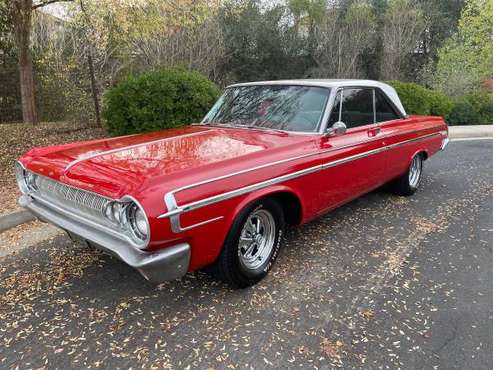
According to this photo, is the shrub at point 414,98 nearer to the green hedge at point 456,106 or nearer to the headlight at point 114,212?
the green hedge at point 456,106

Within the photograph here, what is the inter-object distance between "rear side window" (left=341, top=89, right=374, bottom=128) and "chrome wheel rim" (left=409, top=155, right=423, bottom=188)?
57.1 inches

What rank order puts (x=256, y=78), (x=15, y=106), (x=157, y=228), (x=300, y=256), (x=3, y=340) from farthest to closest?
1. (x=256, y=78)
2. (x=15, y=106)
3. (x=300, y=256)
4. (x=3, y=340)
5. (x=157, y=228)

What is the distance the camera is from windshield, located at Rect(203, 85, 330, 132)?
387 centimetres

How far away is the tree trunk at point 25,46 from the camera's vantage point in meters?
7.61

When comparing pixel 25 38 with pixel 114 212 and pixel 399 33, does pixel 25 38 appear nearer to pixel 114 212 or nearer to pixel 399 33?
pixel 114 212

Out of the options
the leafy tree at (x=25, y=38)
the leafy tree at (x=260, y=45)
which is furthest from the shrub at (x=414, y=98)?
the leafy tree at (x=25, y=38)

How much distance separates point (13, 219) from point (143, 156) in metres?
2.48

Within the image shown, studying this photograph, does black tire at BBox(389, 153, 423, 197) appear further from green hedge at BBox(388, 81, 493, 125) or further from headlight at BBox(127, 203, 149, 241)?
green hedge at BBox(388, 81, 493, 125)

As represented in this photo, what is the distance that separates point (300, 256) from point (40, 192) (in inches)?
92.1

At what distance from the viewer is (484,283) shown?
3367 mm

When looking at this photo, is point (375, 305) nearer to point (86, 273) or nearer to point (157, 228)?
point (157, 228)

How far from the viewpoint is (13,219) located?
4.58m

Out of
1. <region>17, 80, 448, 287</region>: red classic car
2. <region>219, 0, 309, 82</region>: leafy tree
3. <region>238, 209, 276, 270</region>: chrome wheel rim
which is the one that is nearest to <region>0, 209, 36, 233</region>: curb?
<region>17, 80, 448, 287</region>: red classic car

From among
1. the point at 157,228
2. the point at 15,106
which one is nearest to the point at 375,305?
the point at 157,228
